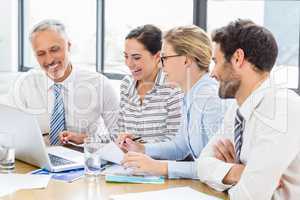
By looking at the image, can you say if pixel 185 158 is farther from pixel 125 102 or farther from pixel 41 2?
pixel 41 2

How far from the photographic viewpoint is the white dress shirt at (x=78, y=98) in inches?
107

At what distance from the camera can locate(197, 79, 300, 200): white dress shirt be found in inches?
57.6

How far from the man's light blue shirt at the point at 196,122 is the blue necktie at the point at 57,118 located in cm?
64

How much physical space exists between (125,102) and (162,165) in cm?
82

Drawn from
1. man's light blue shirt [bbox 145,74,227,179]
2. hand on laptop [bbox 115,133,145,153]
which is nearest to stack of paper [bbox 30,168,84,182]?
hand on laptop [bbox 115,133,145,153]

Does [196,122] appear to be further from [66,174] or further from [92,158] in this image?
[66,174]

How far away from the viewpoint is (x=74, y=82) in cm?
280

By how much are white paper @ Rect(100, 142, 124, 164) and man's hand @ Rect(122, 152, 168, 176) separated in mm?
138

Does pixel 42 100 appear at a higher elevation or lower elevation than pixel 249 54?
lower

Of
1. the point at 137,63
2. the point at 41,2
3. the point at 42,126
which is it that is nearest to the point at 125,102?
the point at 137,63

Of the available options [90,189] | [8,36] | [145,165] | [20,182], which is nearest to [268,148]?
[145,165]

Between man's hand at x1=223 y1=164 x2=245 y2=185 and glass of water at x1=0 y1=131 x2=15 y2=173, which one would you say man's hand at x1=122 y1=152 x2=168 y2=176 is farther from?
glass of water at x1=0 y1=131 x2=15 y2=173

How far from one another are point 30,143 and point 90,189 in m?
0.41

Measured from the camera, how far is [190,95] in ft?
6.94
